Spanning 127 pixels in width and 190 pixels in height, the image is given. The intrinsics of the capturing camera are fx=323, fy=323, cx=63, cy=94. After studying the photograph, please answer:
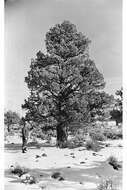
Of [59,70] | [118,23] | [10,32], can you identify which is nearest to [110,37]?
[118,23]

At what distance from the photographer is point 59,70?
3.69m

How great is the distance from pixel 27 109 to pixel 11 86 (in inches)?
41.6

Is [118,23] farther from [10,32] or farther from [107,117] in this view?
[107,117]

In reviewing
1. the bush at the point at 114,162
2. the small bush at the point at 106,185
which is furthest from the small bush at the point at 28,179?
the bush at the point at 114,162

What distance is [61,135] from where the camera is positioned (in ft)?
11.6

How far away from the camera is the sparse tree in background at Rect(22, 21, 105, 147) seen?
Answer: 3.44 meters

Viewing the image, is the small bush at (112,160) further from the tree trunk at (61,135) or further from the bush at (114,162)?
the tree trunk at (61,135)

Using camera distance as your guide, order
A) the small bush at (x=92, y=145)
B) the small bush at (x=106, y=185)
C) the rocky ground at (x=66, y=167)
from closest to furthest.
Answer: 1. the small bush at (x=106, y=185)
2. the rocky ground at (x=66, y=167)
3. the small bush at (x=92, y=145)

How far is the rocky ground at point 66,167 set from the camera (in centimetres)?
228

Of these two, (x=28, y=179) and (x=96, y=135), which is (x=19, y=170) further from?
(x=96, y=135)

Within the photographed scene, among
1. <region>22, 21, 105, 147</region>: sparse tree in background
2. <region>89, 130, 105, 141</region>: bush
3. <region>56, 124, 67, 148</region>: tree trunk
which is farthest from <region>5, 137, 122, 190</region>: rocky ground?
<region>22, 21, 105, 147</region>: sparse tree in background

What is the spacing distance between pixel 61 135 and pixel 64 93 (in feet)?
1.52

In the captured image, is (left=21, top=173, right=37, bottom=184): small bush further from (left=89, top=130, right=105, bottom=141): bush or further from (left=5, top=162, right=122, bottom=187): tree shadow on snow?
(left=89, top=130, right=105, bottom=141): bush

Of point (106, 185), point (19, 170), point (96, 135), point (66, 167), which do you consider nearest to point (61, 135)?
point (96, 135)
